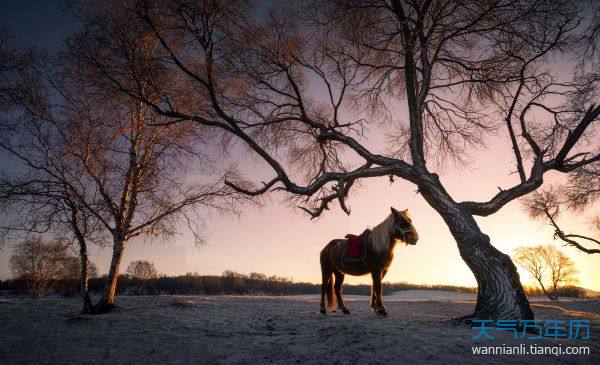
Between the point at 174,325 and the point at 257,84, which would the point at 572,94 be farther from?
the point at 174,325

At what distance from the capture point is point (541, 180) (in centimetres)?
712

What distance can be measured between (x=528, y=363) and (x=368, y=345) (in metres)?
1.88

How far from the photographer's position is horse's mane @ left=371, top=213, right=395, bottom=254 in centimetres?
688

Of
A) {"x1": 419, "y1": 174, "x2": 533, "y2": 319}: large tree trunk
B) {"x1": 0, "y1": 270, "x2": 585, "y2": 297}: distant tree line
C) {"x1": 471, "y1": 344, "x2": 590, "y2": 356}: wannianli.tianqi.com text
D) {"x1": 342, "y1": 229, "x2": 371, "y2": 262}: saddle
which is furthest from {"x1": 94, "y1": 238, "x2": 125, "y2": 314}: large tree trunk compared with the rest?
{"x1": 0, "y1": 270, "x2": 585, "y2": 297}: distant tree line

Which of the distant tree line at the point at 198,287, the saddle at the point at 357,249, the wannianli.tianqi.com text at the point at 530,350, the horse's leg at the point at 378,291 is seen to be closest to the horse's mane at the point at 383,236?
the saddle at the point at 357,249

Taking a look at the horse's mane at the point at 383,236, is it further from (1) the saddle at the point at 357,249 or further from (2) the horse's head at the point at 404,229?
(1) the saddle at the point at 357,249

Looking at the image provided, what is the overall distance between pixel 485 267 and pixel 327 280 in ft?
14.1

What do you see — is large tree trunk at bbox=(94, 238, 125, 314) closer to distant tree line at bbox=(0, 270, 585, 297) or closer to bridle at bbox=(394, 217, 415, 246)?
bridle at bbox=(394, 217, 415, 246)

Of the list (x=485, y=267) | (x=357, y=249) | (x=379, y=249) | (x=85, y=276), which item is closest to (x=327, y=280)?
(x=357, y=249)

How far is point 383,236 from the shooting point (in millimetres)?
6980

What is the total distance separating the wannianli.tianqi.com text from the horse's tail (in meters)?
5.08

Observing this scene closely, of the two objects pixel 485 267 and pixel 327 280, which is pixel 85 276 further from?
pixel 485 267

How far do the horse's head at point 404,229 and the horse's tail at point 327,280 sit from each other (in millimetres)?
2691

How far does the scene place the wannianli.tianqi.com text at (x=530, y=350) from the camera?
3.78 m
